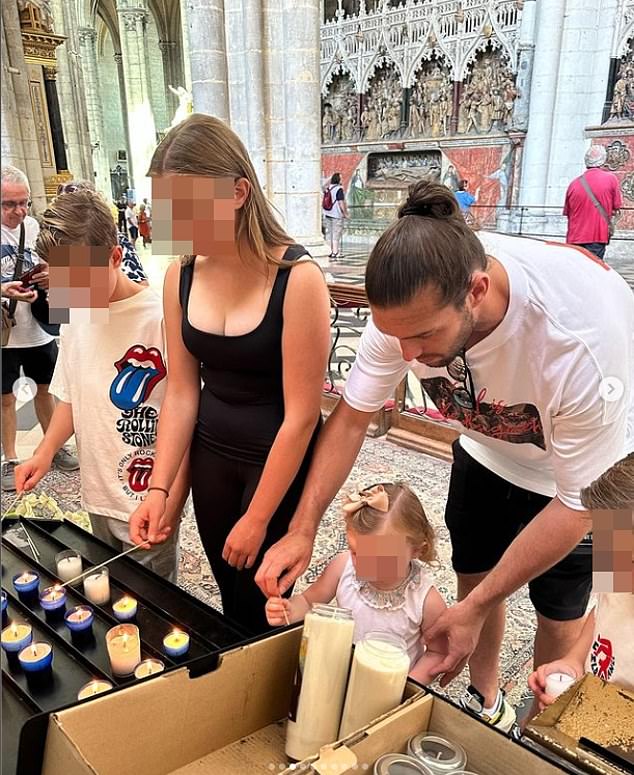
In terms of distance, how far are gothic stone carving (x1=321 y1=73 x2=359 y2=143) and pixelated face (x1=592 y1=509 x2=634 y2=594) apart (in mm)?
14376

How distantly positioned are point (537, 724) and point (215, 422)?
0.95 m

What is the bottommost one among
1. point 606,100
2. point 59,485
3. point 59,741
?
point 59,485

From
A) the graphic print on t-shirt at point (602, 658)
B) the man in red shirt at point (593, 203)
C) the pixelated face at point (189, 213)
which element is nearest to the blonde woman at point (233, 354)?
the pixelated face at point (189, 213)

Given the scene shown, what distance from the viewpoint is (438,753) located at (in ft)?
2.67

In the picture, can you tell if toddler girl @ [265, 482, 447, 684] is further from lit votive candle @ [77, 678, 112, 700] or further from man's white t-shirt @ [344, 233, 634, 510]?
lit votive candle @ [77, 678, 112, 700]

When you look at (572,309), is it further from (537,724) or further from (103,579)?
(103,579)

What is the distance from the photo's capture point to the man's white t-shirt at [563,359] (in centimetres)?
116

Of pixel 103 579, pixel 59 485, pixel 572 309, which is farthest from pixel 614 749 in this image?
pixel 59 485

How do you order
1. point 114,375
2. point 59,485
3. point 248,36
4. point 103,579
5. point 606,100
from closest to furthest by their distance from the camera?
point 103,579 < point 114,375 < point 59,485 < point 248,36 < point 606,100

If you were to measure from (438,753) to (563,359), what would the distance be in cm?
70

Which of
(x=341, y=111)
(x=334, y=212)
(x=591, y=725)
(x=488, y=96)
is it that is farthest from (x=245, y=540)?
(x=341, y=111)

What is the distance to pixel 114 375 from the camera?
1778 mm

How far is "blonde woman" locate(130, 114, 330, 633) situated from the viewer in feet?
4.16

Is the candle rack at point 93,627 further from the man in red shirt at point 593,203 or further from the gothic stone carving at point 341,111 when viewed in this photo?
the gothic stone carving at point 341,111
